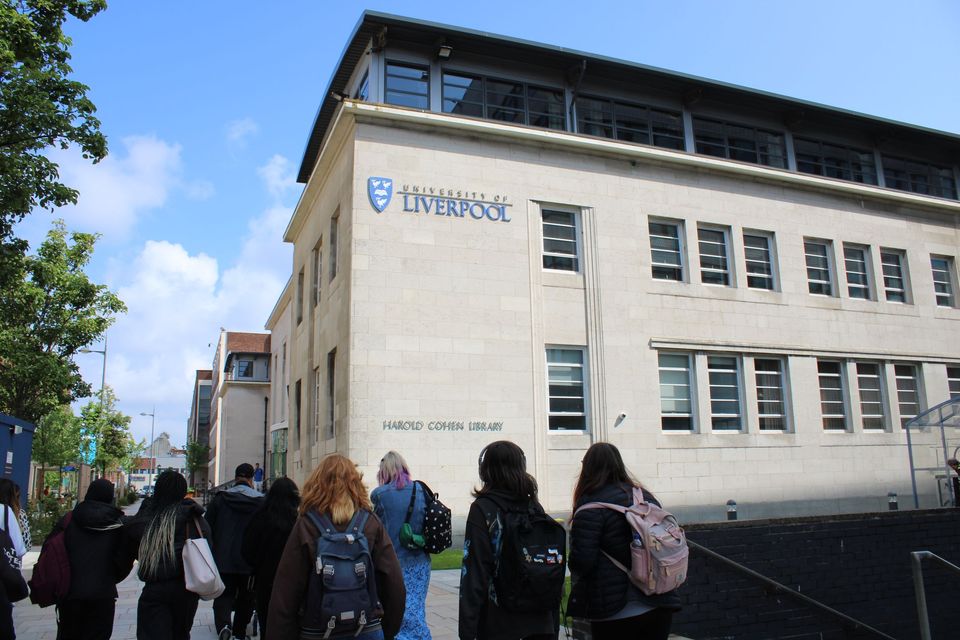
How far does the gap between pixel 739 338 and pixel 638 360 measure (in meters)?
3.59

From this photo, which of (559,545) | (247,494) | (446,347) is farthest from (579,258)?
(559,545)

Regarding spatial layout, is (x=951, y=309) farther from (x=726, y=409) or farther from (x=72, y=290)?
(x=72, y=290)

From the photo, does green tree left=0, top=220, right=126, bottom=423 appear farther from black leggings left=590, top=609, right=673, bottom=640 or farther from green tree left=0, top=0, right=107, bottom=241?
black leggings left=590, top=609, right=673, bottom=640

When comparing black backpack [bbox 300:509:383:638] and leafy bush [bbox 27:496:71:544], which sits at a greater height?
black backpack [bbox 300:509:383:638]

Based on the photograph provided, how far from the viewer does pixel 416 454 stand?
57.9ft

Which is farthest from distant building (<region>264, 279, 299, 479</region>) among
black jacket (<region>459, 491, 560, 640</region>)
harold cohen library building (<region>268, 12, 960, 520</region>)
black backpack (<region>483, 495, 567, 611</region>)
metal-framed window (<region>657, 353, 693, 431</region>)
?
black backpack (<region>483, 495, 567, 611</region>)

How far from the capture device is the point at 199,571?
5559mm

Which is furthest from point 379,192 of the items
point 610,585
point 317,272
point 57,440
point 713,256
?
point 57,440

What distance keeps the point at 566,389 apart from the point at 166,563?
1490 centimetres

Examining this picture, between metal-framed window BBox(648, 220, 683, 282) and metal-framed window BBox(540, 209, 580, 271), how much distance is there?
7.93 ft

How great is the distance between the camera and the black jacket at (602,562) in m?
4.44

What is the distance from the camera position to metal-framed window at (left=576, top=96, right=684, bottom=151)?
22516 mm

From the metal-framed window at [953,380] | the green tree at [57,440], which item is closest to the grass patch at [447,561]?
the metal-framed window at [953,380]

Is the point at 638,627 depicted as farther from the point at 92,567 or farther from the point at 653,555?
the point at 92,567
